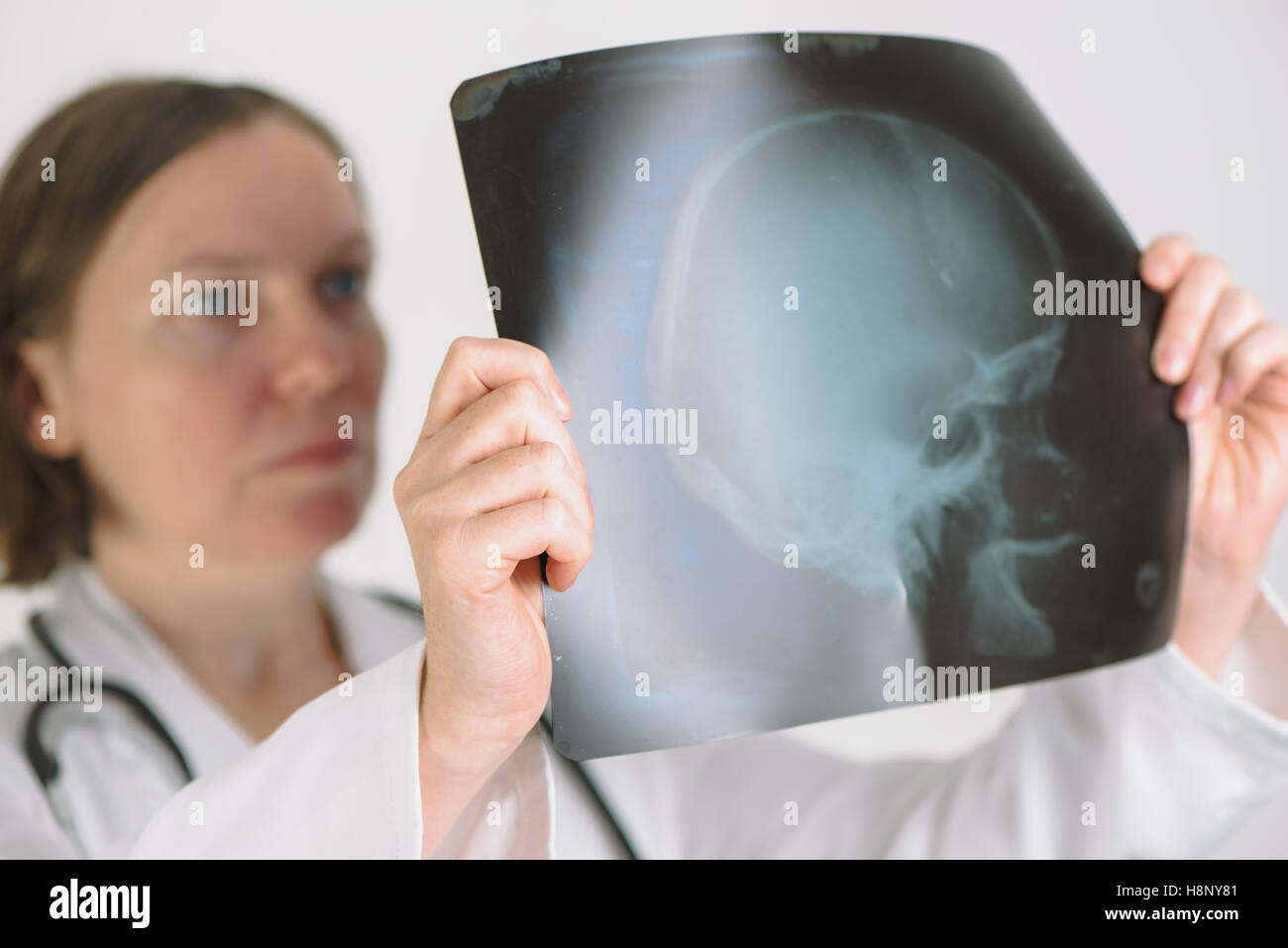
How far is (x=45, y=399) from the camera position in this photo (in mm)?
684

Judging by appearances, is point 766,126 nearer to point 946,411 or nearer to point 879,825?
point 946,411

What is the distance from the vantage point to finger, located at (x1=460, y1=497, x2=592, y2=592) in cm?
36

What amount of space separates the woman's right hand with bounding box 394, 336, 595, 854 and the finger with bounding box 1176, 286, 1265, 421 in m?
0.35

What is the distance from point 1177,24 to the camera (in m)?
0.78

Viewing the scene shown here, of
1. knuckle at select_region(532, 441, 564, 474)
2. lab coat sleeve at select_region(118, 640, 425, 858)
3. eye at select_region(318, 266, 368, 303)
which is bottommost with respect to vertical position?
lab coat sleeve at select_region(118, 640, 425, 858)

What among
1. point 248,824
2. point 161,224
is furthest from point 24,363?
point 248,824

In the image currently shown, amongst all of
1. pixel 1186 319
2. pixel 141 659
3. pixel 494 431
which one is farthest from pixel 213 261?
pixel 1186 319

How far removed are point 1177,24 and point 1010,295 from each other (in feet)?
1.69

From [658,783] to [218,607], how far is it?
0.38 m

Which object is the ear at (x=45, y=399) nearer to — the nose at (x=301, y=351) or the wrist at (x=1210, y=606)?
the nose at (x=301, y=351)

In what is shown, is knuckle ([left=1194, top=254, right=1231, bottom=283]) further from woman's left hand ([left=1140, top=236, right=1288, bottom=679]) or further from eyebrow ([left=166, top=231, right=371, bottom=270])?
eyebrow ([left=166, top=231, right=371, bottom=270])

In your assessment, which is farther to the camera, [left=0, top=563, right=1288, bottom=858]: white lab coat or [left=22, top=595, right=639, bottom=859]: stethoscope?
[left=22, top=595, right=639, bottom=859]: stethoscope

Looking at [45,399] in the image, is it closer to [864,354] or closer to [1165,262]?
[864,354]

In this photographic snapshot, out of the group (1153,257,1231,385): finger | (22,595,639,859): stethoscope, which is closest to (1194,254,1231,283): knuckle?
(1153,257,1231,385): finger
